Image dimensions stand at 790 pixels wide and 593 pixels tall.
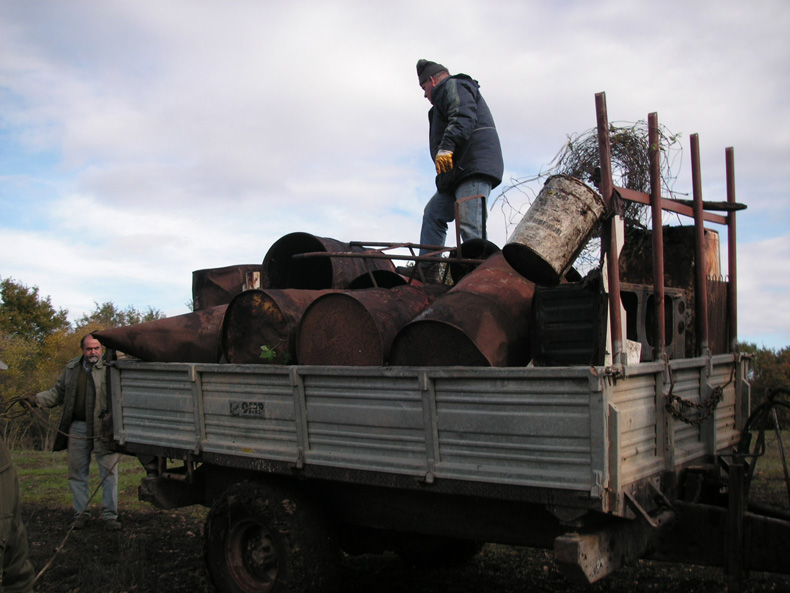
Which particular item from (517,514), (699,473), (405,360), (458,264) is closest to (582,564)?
(517,514)

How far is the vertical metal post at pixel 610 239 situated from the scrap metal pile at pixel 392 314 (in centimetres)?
7

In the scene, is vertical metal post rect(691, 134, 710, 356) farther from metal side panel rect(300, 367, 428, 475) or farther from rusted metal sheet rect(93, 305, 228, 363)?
rusted metal sheet rect(93, 305, 228, 363)

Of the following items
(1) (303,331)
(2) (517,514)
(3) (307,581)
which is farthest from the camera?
(1) (303,331)

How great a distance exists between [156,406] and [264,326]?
1036mm

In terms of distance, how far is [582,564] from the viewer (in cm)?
309

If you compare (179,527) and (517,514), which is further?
(179,527)

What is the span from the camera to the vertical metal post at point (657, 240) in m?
3.87

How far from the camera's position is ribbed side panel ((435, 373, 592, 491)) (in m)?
3.12

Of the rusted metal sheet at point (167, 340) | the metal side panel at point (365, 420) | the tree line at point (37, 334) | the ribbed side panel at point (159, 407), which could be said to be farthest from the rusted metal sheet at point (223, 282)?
the tree line at point (37, 334)

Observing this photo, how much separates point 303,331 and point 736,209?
9.28 feet

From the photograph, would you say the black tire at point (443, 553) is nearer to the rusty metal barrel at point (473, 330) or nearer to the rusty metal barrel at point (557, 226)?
the rusty metal barrel at point (473, 330)

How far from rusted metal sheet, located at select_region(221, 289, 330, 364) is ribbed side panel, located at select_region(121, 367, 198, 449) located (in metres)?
0.37

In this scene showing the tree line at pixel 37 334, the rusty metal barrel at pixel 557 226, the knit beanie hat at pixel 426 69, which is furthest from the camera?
the tree line at pixel 37 334

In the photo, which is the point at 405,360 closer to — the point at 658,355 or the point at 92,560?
the point at 658,355
